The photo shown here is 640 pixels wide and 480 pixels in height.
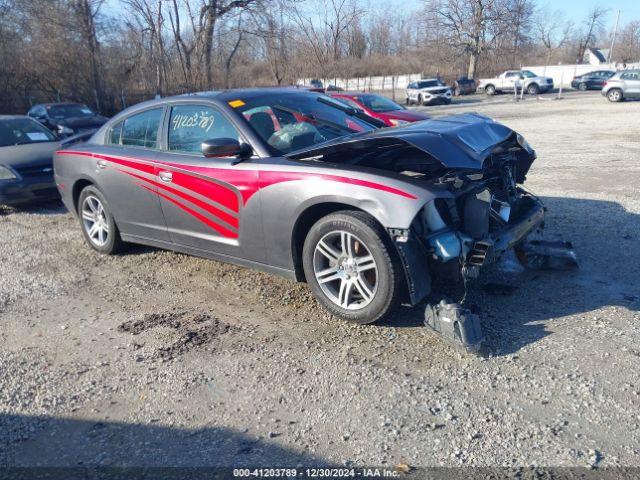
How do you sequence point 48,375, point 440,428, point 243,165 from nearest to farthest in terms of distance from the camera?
point 440,428, point 48,375, point 243,165

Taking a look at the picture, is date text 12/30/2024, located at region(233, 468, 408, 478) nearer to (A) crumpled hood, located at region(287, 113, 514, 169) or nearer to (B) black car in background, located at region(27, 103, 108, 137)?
(A) crumpled hood, located at region(287, 113, 514, 169)

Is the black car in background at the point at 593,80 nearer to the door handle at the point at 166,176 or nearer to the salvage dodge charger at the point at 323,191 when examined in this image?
the salvage dodge charger at the point at 323,191

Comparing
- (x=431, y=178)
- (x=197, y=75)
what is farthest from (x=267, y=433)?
(x=197, y=75)

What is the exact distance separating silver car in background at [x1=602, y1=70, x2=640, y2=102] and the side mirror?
28.7 meters

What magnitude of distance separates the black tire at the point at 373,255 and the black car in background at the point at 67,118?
13.8 meters

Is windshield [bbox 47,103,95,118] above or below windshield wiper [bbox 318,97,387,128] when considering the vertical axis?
below

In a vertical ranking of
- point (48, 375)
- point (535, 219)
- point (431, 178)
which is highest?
point (431, 178)

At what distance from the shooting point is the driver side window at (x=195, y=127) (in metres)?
4.50

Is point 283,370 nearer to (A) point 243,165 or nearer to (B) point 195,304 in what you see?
(B) point 195,304

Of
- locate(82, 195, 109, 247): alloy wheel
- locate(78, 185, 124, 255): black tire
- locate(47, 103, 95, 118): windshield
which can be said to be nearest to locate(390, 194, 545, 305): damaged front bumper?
locate(78, 185, 124, 255): black tire

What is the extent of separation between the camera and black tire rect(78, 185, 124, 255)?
5.59m

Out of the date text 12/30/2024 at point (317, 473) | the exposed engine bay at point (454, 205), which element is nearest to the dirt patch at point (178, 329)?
the date text 12/30/2024 at point (317, 473)

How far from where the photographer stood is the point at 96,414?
10.1ft

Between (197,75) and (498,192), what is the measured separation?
106ft
